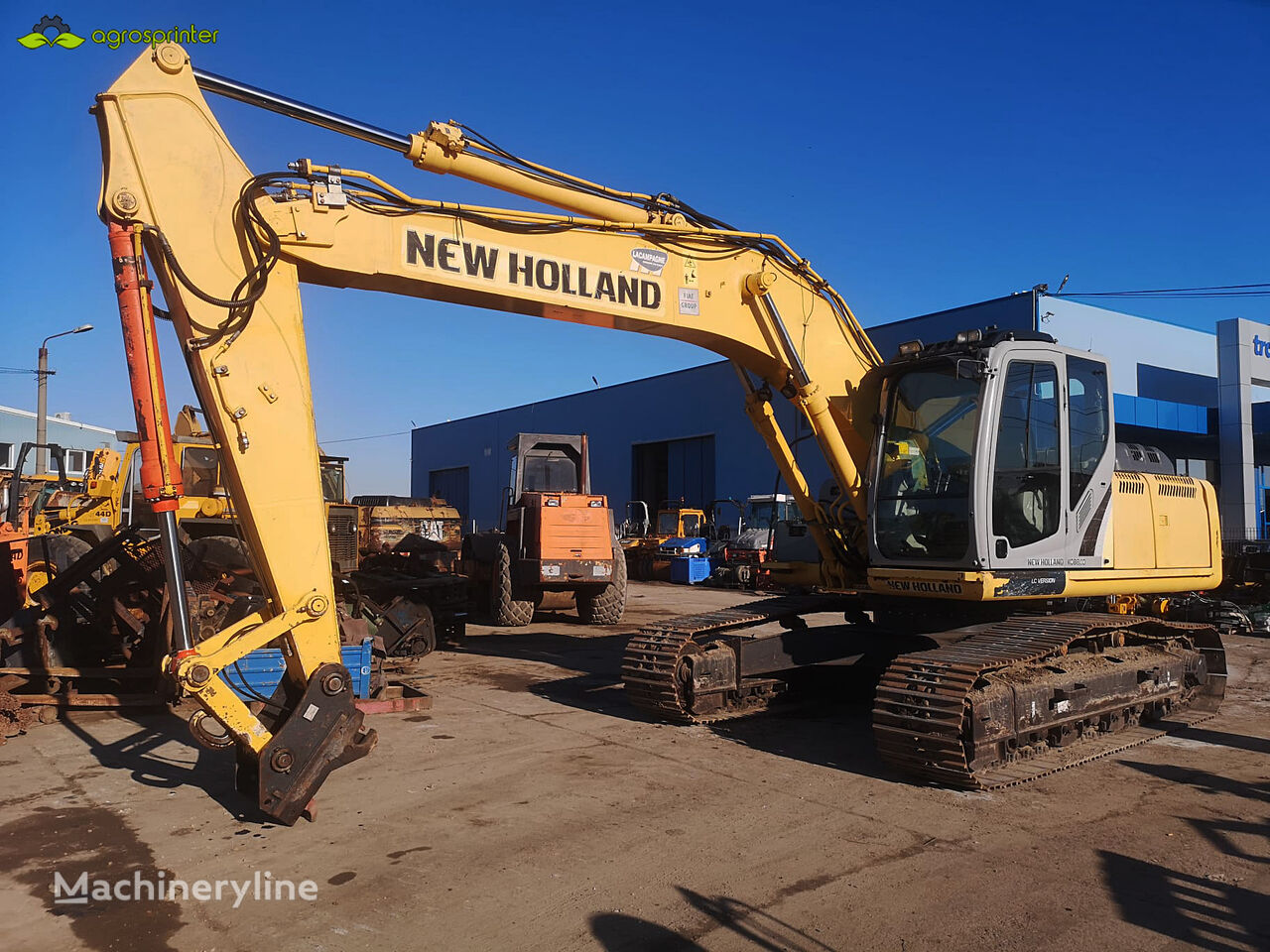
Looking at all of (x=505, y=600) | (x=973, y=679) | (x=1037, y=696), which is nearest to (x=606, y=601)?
(x=505, y=600)

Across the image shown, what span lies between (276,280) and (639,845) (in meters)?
3.70

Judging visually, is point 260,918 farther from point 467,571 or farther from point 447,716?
point 467,571

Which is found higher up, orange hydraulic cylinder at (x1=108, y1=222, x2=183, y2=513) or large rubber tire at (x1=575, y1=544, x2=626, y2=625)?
orange hydraulic cylinder at (x1=108, y1=222, x2=183, y2=513)

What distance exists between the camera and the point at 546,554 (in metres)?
13.5

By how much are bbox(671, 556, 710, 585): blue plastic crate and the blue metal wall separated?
3744 mm

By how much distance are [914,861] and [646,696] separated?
10.4ft

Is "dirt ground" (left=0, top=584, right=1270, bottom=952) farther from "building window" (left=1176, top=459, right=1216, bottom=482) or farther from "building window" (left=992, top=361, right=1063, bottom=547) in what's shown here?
"building window" (left=1176, top=459, right=1216, bottom=482)

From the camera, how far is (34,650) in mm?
7770

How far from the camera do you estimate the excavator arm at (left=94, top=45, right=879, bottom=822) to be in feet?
16.1

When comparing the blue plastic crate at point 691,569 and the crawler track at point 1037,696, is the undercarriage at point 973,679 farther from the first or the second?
the blue plastic crate at point 691,569

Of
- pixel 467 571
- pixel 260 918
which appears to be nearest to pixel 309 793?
pixel 260 918

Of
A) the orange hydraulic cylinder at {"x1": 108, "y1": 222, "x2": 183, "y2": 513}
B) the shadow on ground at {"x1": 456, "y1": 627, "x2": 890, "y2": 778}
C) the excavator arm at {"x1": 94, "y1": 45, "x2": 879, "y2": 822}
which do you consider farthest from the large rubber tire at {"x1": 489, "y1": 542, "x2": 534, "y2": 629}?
the orange hydraulic cylinder at {"x1": 108, "y1": 222, "x2": 183, "y2": 513}

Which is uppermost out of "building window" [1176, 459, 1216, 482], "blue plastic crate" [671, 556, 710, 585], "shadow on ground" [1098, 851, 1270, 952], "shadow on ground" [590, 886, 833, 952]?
"building window" [1176, 459, 1216, 482]

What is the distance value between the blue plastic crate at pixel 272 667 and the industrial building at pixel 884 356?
4.12 m
